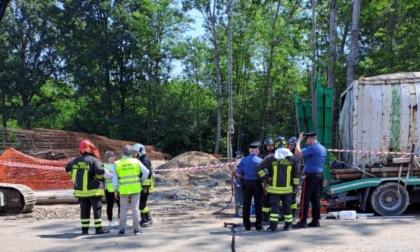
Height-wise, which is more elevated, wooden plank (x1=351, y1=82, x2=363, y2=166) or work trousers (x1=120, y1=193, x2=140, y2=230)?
wooden plank (x1=351, y1=82, x2=363, y2=166)

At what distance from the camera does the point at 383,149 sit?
1188 cm

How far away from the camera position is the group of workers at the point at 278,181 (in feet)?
32.3

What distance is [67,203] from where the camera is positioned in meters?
15.3

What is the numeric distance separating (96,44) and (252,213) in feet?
112

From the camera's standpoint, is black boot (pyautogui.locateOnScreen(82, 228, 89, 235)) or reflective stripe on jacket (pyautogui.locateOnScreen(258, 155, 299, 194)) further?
black boot (pyautogui.locateOnScreen(82, 228, 89, 235))

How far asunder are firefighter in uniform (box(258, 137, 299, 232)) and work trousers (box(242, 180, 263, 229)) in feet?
0.64

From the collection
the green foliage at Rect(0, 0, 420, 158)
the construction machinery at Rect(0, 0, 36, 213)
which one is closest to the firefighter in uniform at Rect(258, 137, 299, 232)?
the construction machinery at Rect(0, 0, 36, 213)

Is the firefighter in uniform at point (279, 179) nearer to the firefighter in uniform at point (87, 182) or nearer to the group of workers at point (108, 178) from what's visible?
the group of workers at point (108, 178)

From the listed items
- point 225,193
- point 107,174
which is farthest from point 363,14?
point 107,174

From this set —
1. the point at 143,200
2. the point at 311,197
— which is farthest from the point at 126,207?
the point at 311,197

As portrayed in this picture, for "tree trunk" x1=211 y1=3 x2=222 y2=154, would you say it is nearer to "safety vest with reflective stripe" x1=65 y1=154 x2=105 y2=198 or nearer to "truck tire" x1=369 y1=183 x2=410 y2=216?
"truck tire" x1=369 y1=183 x2=410 y2=216

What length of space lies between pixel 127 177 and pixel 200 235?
1.72m

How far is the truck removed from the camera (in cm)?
1155

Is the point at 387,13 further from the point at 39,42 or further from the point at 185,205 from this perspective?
the point at 39,42
